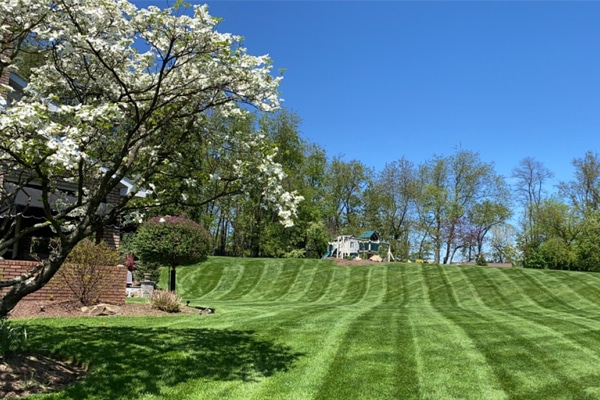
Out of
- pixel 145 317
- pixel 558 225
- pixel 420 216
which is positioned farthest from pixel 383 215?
pixel 145 317

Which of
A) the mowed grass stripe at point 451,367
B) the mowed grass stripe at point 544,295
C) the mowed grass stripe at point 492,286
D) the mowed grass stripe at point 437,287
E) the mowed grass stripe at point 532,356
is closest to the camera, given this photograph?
the mowed grass stripe at point 451,367

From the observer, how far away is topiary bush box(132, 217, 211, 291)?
49.0ft

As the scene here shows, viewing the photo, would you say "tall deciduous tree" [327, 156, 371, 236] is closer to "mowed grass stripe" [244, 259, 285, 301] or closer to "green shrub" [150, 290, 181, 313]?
"mowed grass stripe" [244, 259, 285, 301]

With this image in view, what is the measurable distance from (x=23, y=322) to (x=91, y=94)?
460 cm

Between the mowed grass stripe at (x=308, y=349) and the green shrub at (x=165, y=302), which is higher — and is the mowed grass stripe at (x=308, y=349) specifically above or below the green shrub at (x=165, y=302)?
below

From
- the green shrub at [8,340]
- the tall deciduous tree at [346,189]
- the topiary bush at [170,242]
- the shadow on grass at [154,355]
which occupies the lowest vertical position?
the shadow on grass at [154,355]

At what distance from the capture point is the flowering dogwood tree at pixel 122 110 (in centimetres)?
457

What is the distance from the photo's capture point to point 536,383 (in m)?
5.78

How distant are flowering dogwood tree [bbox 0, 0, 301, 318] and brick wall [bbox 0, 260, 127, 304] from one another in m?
3.74

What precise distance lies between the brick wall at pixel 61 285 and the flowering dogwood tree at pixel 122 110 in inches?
147

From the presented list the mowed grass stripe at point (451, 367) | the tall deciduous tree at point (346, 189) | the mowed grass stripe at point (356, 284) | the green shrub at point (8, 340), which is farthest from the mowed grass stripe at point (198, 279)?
the tall deciduous tree at point (346, 189)

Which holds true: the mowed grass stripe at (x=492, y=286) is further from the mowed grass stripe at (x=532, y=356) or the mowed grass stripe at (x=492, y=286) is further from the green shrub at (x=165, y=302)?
the green shrub at (x=165, y=302)

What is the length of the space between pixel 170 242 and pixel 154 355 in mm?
8933

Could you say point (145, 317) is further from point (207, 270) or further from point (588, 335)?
point (207, 270)
